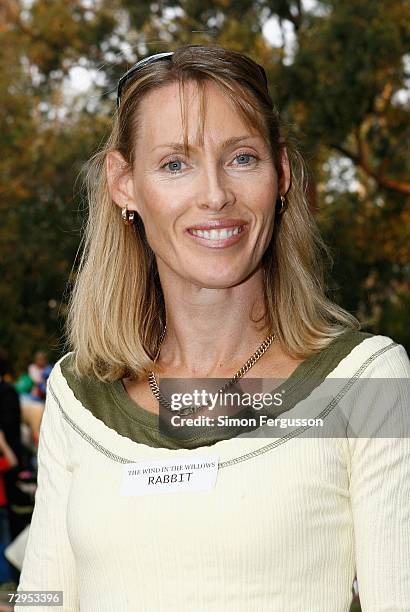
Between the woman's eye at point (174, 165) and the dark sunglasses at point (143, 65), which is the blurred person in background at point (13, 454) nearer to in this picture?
the dark sunglasses at point (143, 65)

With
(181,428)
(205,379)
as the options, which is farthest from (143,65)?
(181,428)

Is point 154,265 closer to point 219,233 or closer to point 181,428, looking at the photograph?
point 219,233

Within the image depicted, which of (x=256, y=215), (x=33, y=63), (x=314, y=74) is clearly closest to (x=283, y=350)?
(x=256, y=215)

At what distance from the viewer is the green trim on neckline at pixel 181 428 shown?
199cm

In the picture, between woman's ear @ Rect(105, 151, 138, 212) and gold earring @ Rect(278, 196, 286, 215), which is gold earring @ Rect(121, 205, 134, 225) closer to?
woman's ear @ Rect(105, 151, 138, 212)

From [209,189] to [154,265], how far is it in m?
0.52

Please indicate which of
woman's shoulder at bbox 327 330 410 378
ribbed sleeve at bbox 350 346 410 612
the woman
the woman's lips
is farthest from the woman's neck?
ribbed sleeve at bbox 350 346 410 612

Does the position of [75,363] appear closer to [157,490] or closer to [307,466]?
[157,490]

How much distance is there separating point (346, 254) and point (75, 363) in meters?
14.4

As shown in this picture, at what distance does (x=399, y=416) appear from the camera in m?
1.84

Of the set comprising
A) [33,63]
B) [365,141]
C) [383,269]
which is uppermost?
[33,63]

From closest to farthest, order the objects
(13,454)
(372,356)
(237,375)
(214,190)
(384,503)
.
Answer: (384,503)
(372,356)
(214,190)
(237,375)
(13,454)

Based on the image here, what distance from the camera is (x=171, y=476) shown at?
192 centimetres

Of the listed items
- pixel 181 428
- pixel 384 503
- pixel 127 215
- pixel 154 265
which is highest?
pixel 127 215
